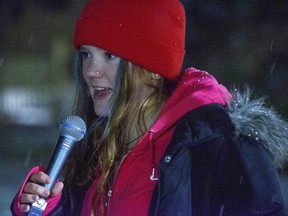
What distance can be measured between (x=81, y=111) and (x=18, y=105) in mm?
9795

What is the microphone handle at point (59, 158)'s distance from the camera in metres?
2.60

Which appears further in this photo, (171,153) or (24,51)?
(24,51)

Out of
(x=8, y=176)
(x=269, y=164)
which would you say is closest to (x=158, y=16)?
(x=269, y=164)

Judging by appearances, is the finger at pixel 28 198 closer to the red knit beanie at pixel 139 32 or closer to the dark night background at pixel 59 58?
the red knit beanie at pixel 139 32

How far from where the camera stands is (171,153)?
8.89 feet

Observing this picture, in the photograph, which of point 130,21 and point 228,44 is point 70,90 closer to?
point 228,44

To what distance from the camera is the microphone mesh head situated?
106 inches

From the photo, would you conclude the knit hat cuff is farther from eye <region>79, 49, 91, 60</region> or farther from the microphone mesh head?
the microphone mesh head

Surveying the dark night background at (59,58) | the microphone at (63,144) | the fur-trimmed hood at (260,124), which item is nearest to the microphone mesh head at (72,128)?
the microphone at (63,144)

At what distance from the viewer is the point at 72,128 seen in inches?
107

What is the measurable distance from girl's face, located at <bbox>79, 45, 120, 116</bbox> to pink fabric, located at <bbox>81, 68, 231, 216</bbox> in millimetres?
175

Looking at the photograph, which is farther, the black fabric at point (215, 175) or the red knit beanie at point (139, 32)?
the red knit beanie at point (139, 32)

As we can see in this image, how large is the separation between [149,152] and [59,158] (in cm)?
35

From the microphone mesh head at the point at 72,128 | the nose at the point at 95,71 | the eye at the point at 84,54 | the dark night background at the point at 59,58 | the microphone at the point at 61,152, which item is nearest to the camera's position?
the microphone at the point at 61,152
